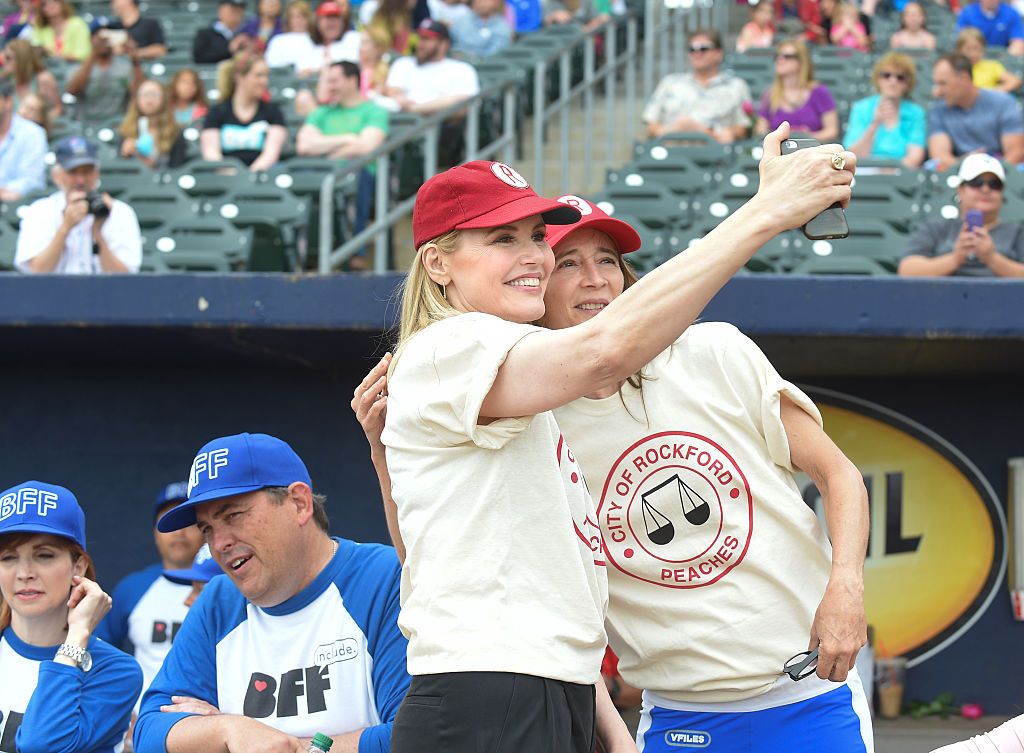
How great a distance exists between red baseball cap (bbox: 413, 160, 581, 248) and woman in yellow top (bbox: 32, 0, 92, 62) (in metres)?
10.9

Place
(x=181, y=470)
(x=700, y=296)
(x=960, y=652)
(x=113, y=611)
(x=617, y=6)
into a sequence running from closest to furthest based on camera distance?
1. (x=700, y=296)
2. (x=113, y=611)
3. (x=960, y=652)
4. (x=181, y=470)
5. (x=617, y=6)

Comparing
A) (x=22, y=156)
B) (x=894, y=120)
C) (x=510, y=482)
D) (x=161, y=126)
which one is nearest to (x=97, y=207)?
(x=161, y=126)

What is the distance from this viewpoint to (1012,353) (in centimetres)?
575

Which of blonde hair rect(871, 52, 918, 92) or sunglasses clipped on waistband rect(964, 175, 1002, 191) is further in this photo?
blonde hair rect(871, 52, 918, 92)

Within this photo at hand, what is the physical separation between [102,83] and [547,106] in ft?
11.2

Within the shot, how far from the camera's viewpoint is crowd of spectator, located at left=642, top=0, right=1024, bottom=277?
7.87 meters

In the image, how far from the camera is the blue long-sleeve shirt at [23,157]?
360 inches

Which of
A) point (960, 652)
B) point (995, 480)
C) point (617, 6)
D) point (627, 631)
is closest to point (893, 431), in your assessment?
point (995, 480)

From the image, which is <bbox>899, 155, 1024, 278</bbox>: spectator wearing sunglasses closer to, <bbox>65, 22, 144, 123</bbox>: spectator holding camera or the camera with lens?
the camera with lens

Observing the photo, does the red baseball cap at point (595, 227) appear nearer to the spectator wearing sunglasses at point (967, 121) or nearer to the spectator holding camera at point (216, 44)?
the spectator wearing sunglasses at point (967, 121)

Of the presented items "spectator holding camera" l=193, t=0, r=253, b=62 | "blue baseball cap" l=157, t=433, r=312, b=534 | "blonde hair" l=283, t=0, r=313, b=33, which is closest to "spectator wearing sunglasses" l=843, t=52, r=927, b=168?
"blonde hair" l=283, t=0, r=313, b=33

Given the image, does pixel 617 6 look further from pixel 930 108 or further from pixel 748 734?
pixel 748 734

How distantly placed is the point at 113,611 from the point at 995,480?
3716mm

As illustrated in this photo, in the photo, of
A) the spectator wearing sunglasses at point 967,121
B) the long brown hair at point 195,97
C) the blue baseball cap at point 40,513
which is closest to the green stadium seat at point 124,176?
the long brown hair at point 195,97
